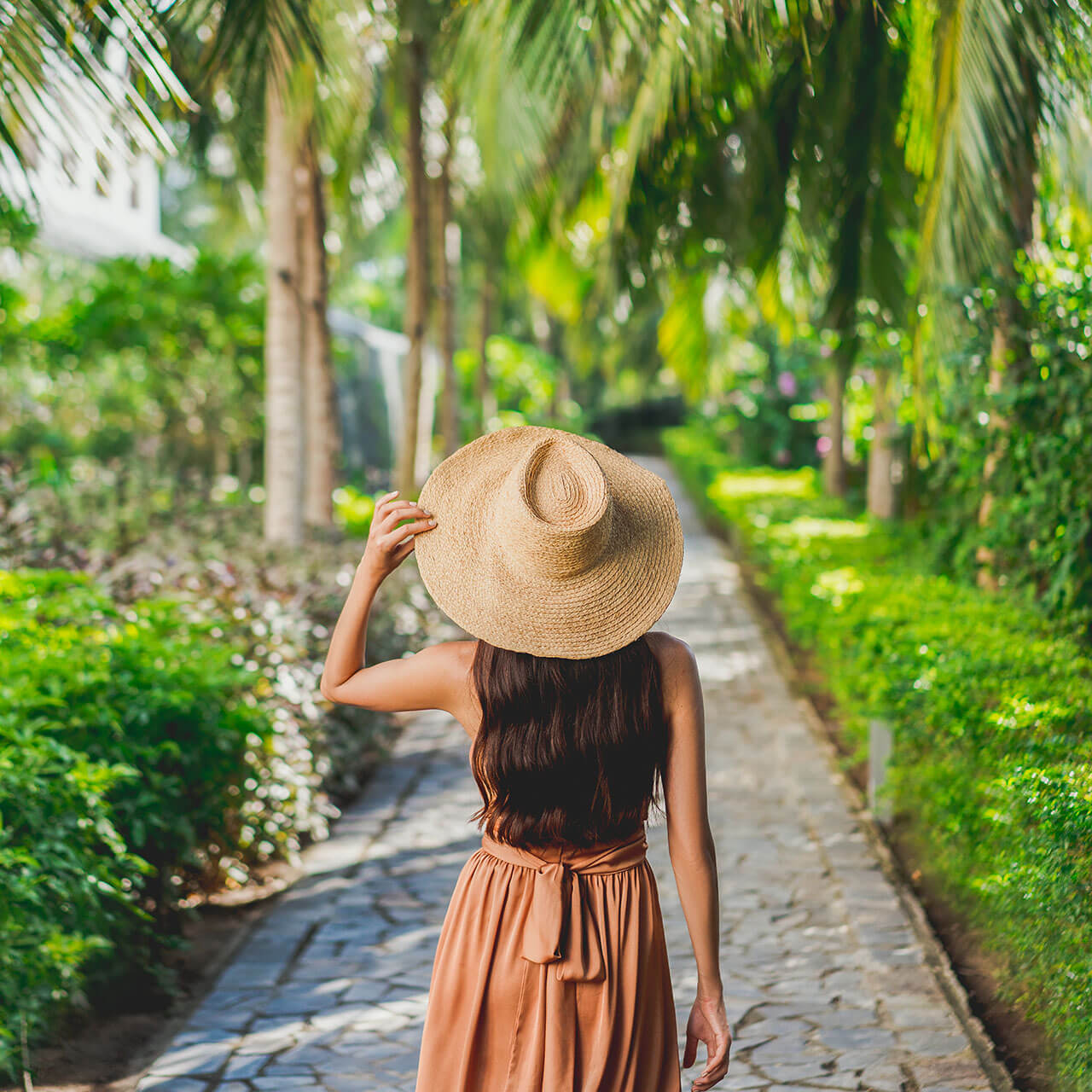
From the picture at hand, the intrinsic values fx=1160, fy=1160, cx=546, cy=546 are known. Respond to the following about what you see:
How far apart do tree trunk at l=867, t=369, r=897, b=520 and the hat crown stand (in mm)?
7431

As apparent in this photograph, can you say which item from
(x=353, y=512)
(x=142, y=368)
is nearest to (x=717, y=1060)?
(x=353, y=512)

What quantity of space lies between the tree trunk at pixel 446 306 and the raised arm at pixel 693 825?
440 inches

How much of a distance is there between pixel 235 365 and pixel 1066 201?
782 centimetres

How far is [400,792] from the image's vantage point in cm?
671

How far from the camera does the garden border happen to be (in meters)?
3.73

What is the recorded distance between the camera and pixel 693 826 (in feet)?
7.41

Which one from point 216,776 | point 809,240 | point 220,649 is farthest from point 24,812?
point 809,240

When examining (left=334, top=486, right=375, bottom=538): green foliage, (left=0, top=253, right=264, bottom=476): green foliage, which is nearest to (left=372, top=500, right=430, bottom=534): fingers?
(left=334, top=486, right=375, bottom=538): green foliage

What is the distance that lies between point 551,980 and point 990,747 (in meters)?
2.33

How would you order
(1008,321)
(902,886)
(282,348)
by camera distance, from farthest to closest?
(282,348) < (1008,321) < (902,886)

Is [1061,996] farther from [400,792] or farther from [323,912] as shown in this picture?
[400,792]

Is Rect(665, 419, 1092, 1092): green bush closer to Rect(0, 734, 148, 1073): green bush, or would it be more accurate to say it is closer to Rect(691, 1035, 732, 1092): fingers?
Rect(691, 1035, 732, 1092): fingers

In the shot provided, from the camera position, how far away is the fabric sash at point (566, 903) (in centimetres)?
222

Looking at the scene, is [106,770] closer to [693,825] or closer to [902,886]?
[693,825]
